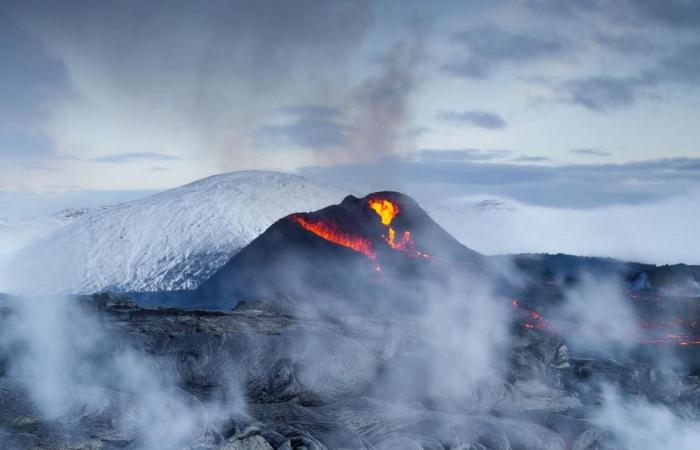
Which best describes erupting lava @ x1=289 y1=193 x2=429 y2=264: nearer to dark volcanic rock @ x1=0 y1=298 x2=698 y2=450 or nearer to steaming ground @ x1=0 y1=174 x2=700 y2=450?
steaming ground @ x1=0 y1=174 x2=700 y2=450

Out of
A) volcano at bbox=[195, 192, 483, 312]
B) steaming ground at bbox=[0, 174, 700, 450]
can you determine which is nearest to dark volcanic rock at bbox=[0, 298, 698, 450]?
steaming ground at bbox=[0, 174, 700, 450]

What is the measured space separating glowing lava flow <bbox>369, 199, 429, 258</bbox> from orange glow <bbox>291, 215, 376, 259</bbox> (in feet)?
9.87

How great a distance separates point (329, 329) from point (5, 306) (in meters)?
13.1

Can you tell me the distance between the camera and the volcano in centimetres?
5062

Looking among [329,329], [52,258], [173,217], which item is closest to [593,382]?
[329,329]

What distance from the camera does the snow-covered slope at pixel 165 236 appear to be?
63156mm

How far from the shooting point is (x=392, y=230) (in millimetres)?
63562

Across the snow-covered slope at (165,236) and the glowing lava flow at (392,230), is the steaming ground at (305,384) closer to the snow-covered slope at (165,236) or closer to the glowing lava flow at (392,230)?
the glowing lava flow at (392,230)

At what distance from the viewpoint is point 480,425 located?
20.8 meters

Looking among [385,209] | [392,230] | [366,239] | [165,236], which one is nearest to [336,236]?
[366,239]

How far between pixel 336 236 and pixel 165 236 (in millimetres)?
20247

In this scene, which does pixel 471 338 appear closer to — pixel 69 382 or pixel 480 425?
pixel 480 425

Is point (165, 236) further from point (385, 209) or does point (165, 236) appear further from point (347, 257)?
point (385, 209)

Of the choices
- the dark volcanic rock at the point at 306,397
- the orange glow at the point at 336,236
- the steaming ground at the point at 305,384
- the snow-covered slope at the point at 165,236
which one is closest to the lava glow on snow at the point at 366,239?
the orange glow at the point at 336,236
